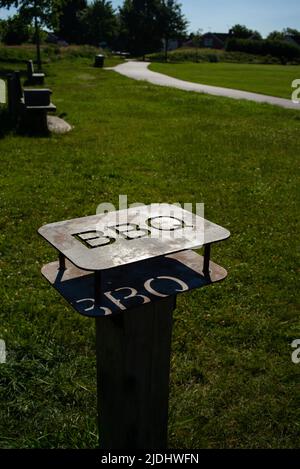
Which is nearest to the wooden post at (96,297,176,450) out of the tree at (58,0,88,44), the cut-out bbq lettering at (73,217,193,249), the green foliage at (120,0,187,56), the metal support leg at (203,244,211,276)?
the metal support leg at (203,244,211,276)

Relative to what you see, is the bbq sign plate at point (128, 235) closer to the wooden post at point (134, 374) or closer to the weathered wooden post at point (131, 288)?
the weathered wooden post at point (131, 288)

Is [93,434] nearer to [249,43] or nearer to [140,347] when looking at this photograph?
[140,347]

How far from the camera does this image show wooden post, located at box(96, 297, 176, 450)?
2.12 meters

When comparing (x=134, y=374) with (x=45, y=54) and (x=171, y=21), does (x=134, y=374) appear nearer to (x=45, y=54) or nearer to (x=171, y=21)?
(x=45, y=54)

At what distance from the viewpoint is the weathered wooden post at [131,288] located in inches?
78.0

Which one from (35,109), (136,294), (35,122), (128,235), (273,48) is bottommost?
(136,294)

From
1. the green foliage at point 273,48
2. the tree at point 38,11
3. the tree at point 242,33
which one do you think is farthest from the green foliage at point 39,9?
the tree at point 242,33

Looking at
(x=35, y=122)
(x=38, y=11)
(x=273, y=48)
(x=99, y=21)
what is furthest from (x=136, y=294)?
(x=273, y=48)

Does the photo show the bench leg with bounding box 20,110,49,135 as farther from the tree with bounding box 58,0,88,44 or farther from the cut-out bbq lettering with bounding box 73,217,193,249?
the tree with bounding box 58,0,88,44

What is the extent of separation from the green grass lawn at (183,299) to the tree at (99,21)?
62594 millimetres

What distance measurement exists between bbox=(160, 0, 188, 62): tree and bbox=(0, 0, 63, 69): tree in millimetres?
38651

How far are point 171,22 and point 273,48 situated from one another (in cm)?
1609

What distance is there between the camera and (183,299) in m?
4.69
